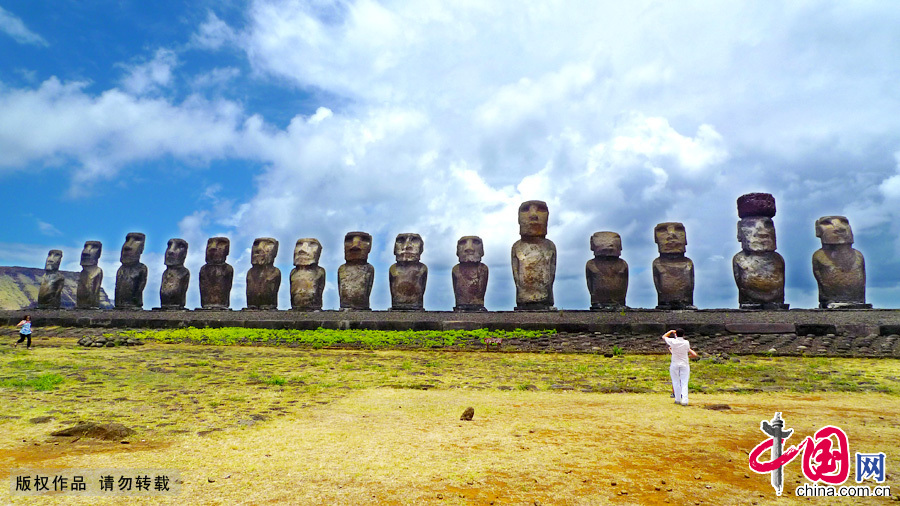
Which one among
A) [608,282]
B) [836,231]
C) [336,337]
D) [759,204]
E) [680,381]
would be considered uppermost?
[759,204]

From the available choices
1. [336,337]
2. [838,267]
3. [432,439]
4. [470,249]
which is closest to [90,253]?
[336,337]

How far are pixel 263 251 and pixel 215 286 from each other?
248 centimetres

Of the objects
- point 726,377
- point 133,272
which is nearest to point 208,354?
point 726,377

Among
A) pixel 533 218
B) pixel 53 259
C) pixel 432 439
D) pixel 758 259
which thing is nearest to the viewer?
pixel 432 439

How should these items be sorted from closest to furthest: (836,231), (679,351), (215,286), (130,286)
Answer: (679,351)
(836,231)
(215,286)
(130,286)

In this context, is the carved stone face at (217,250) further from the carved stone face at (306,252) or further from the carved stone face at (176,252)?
the carved stone face at (306,252)

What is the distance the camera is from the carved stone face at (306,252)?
65.1ft

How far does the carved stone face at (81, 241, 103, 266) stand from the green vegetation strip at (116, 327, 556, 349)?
381 inches

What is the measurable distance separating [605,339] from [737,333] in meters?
3.21

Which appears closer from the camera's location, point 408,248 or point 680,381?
point 680,381

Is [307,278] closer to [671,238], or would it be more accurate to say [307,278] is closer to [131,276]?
[131,276]

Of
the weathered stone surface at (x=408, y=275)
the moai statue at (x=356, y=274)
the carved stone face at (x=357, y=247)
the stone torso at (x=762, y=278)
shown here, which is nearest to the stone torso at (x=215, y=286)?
the moai statue at (x=356, y=274)

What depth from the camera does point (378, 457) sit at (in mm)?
3789

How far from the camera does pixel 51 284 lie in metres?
→ 23.5
